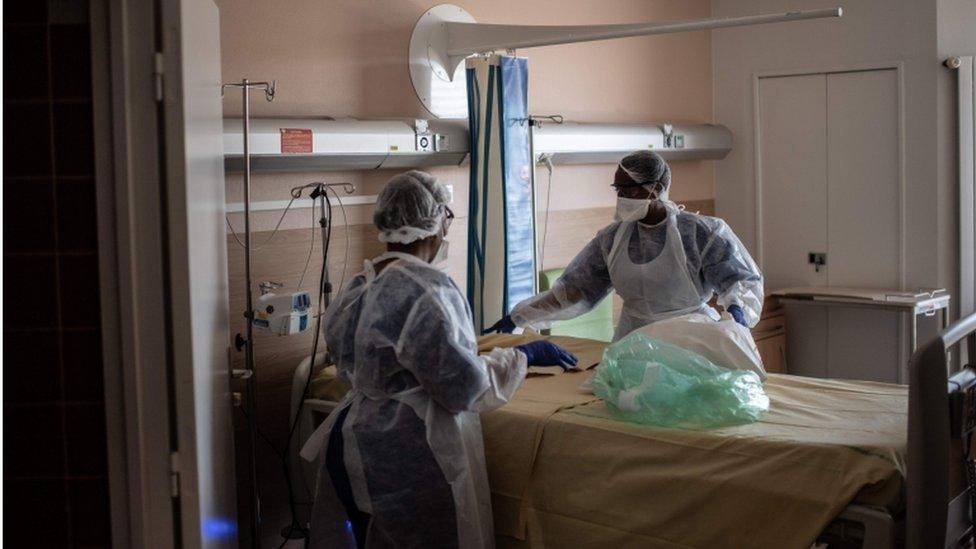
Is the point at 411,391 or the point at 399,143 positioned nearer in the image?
the point at 411,391

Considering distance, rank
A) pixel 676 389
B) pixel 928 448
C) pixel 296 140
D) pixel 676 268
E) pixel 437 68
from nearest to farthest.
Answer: pixel 928 448
pixel 676 389
pixel 676 268
pixel 296 140
pixel 437 68

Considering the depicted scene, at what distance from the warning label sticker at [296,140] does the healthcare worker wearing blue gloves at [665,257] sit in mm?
1056

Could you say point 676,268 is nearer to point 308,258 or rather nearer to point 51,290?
point 308,258

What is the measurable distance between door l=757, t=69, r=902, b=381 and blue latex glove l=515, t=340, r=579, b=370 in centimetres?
304

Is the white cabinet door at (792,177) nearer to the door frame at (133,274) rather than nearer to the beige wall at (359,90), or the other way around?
the beige wall at (359,90)

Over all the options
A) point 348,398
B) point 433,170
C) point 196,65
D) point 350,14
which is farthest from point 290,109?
point 348,398

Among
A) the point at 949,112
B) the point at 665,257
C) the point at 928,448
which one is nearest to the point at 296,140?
the point at 665,257

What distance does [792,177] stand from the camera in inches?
230

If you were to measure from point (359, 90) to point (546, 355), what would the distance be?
1.44 m

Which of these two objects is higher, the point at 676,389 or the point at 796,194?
the point at 796,194

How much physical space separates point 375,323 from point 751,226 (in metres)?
4.06

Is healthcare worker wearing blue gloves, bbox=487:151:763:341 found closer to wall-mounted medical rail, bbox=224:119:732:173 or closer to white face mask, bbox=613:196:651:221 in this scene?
white face mask, bbox=613:196:651:221

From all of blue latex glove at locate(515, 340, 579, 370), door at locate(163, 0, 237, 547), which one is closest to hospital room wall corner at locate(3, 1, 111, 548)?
door at locate(163, 0, 237, 547)

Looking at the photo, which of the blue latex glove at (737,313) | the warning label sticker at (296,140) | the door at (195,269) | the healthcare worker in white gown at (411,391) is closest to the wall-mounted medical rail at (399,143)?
the warning label sticker at (296,140)
